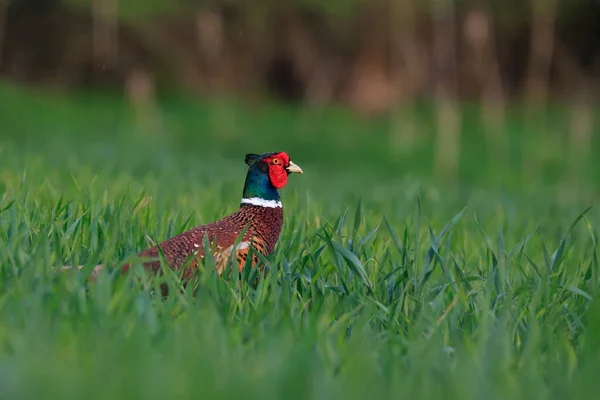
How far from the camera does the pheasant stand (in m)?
3.45

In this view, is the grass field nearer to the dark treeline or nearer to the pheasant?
the pheasant

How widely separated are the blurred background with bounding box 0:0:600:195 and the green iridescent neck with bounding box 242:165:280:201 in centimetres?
1071

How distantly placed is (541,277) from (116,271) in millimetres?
1548

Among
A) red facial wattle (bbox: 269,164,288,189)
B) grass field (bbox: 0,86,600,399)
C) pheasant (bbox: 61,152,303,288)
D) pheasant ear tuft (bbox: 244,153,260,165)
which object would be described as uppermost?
pheasant ear tuft (bbox: 244,153,260,165)

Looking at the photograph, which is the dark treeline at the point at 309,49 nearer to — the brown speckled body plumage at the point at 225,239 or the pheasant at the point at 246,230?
the pheasant at the point at 246,230

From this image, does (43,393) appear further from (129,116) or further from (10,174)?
(129,116)

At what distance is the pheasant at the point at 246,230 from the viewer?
3451 mm

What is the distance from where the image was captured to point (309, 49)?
61.2 feet

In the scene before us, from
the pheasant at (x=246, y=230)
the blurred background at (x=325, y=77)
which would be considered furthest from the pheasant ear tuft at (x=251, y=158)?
the blurred background at (x=325, y=77)

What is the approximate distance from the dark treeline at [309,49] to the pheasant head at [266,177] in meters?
12.9

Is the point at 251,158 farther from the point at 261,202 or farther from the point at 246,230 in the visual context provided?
the point at 246,230

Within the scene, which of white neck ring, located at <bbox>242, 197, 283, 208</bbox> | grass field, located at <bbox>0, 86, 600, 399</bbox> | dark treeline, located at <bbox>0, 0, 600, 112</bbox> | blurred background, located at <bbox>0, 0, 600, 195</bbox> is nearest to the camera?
grass field, located at <bbox>0, 86, 600, 399</bbox>

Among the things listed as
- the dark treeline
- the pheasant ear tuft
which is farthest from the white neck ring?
the dark treeline

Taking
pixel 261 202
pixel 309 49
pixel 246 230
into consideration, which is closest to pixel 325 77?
pixel 309 49
